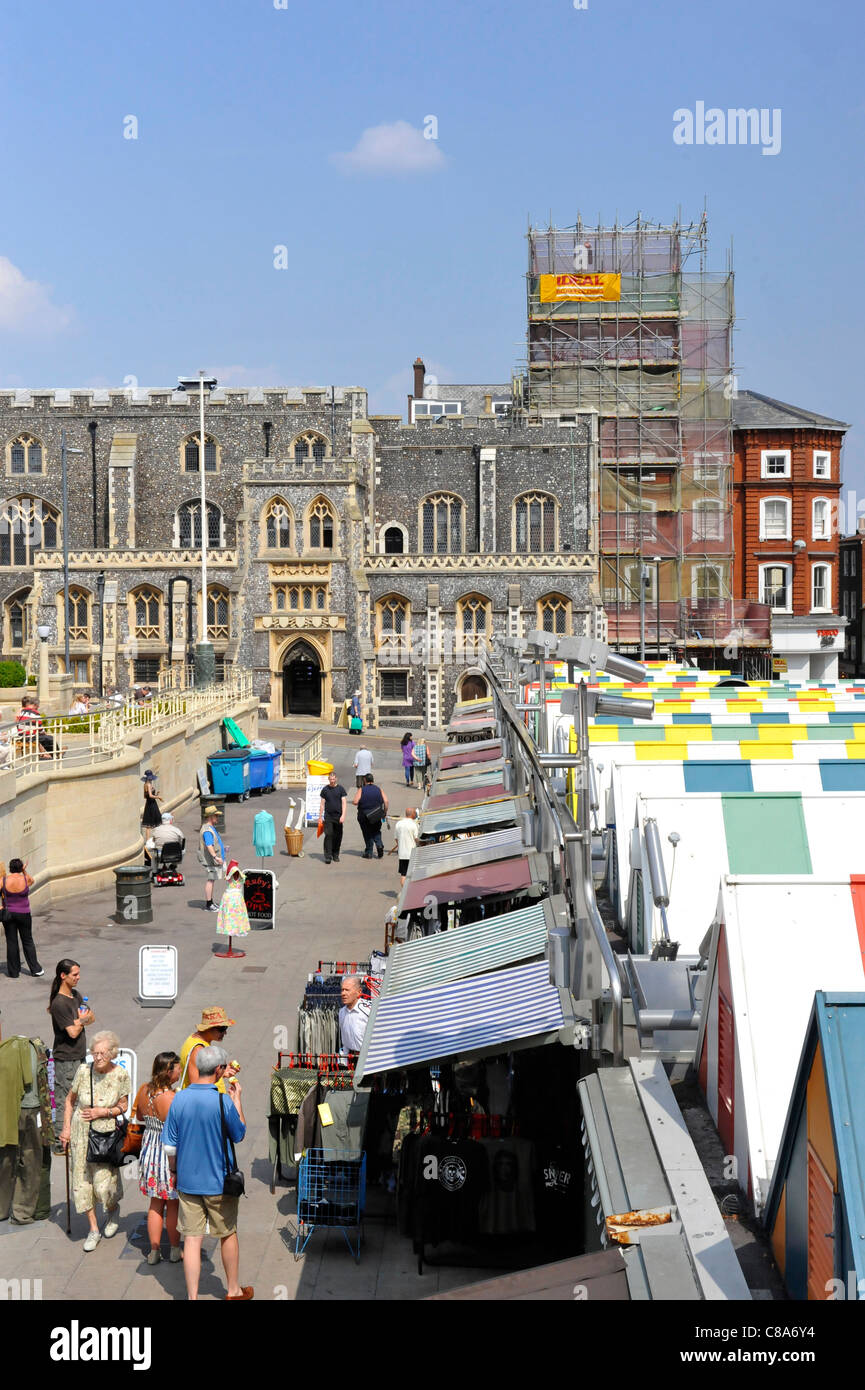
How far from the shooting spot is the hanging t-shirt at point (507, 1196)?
7.96 meters

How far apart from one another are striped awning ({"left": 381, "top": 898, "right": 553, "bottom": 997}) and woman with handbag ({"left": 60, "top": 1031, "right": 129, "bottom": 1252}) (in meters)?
1.74

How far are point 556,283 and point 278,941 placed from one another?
139 feet

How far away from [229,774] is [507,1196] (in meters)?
21.7

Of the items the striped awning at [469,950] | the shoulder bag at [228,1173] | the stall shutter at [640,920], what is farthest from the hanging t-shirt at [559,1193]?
the stall shutter at [640,920]

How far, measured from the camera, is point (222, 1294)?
304 inches

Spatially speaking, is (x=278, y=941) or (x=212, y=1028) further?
(x=278, y=941)

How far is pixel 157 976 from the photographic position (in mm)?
12961

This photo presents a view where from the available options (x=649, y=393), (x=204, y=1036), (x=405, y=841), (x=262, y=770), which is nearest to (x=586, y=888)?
(x=204, y=1036)

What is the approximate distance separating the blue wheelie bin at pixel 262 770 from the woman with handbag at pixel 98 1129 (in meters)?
21.3

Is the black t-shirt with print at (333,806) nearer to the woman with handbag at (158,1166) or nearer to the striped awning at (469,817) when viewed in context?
the striped awning at (469,817)

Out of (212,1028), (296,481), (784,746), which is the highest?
(296,481)

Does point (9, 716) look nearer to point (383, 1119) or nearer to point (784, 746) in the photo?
point (784, 746)
